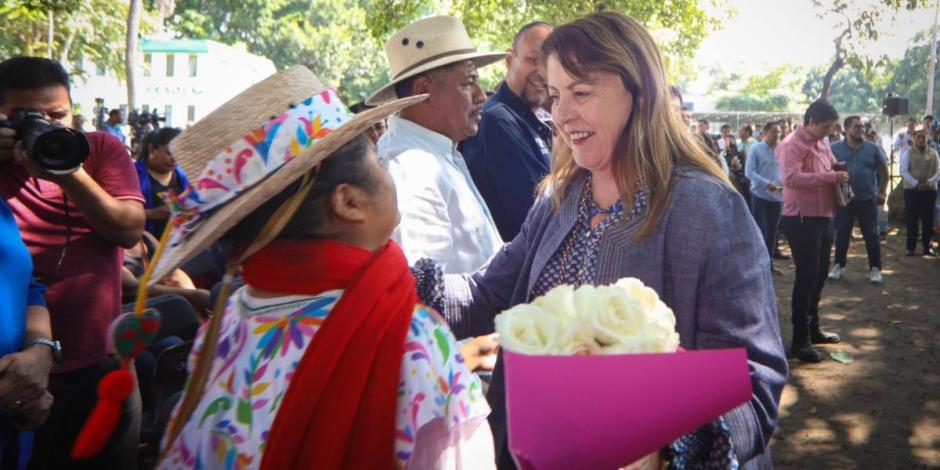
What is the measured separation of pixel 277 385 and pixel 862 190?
9.98 meters

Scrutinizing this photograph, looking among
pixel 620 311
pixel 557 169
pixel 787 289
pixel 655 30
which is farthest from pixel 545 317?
pixel 655 30

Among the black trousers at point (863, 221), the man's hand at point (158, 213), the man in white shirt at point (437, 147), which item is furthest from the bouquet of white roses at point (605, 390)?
the black trousers at point (863, 221)

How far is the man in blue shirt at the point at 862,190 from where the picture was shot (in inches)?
404

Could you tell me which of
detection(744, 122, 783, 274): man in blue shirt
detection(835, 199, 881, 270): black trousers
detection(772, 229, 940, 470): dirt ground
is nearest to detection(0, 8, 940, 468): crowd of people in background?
detection(772, 229, 940, 470): dirt ground

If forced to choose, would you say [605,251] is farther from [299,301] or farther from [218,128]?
[218,128]

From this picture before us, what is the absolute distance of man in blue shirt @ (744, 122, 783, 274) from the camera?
10.6 metres

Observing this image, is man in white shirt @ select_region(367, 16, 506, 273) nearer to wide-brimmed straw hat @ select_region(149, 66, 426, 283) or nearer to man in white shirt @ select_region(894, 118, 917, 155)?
wide-brimmed straw hat @ select_region(149, 66, 426, 283)

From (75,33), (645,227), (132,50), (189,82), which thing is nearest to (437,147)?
(645,227)

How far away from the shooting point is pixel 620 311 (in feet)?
5.09

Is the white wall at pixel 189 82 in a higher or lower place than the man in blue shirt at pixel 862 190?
higher

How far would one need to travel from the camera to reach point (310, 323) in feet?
5.44

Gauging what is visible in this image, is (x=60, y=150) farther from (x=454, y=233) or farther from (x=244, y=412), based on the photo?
(x=244, y=412)

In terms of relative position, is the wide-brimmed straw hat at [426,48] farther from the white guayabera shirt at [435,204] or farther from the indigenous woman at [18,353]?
the indigenous woman at [18,353]

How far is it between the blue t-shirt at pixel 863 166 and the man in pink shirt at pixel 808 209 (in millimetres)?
2941
